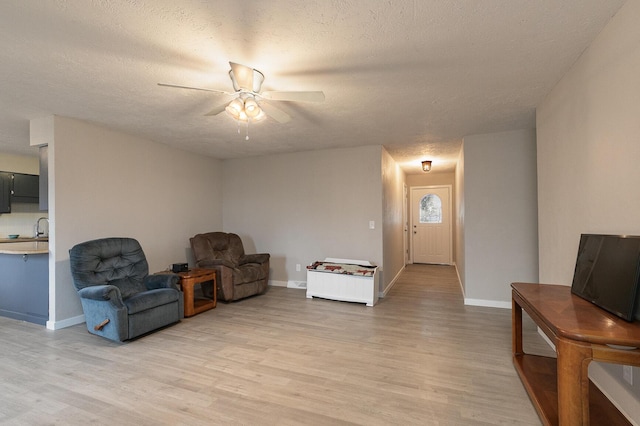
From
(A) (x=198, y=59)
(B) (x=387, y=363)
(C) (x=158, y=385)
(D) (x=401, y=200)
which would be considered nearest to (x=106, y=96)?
(A) (x=198, y=59)

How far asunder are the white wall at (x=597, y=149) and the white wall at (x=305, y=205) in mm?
2304

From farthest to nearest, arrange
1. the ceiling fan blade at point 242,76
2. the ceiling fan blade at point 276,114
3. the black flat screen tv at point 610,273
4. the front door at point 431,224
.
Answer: the front door at point 431,224, the ceiling fan blade at point 276,114, the ceiling fan blade at point 242,76, the black flat screen tv at point 610,273

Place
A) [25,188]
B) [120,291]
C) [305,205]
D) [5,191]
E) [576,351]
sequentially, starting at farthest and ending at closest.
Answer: [25,188], [305,205], [5,191], [120,291], [576,351]

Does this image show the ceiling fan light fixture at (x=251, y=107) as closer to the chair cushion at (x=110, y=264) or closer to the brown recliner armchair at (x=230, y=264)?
the chair cushion at (x=110, y=264)

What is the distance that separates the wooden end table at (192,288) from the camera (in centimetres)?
367

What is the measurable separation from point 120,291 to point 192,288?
2.53ft

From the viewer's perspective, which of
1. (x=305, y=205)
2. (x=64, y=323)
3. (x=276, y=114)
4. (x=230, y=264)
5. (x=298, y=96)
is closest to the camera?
(x=298, y=96)

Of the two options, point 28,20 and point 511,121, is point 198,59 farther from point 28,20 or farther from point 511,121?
point 511,121

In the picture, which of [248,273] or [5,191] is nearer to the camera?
[248,273]

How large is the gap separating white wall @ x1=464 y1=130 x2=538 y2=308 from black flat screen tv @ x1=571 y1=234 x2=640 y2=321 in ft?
6.49

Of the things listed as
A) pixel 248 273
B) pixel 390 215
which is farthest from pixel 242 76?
pixel 390 215

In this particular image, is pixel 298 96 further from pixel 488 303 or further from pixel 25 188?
pixel 25 188

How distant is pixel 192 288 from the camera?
373 centimetres

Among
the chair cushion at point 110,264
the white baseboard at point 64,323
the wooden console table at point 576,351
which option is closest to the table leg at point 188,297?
the chair cushion at point 110,264
